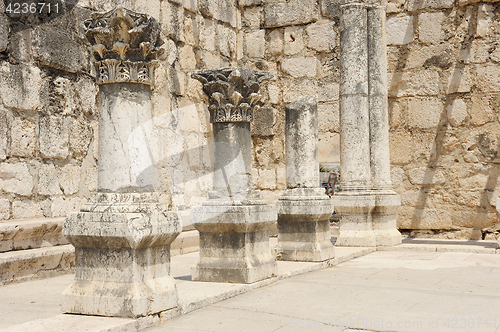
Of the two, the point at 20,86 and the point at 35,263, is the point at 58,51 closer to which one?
the point at 20,86

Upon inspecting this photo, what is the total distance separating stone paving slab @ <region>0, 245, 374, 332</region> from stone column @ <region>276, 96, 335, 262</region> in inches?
11.7

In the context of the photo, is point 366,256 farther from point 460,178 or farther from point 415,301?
point 415,301

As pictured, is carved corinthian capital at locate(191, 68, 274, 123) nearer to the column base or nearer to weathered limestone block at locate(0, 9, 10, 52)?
weathered limestone block at locate(0, 9, 10, 52)

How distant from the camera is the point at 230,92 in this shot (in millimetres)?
6062

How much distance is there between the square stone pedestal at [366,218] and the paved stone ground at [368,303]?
1.98m

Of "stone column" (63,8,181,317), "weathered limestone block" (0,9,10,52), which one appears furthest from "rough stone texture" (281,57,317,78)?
"stone column" (63,8,181,317)

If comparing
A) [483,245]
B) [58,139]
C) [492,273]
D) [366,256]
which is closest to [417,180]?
[483,245]

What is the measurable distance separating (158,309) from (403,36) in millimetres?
7602

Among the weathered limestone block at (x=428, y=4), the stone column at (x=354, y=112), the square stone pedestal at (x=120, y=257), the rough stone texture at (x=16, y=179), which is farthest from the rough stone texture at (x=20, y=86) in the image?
the weathered limestone block at (x=428, y=4)

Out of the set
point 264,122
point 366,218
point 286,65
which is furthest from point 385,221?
point 286,65

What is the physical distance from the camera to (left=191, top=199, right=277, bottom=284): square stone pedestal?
5.75 metres

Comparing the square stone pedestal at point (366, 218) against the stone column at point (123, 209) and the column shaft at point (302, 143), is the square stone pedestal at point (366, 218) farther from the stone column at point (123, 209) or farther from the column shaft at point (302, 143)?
the stone column at point (123, 209)

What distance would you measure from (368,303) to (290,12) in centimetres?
747

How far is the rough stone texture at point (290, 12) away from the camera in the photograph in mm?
10977
